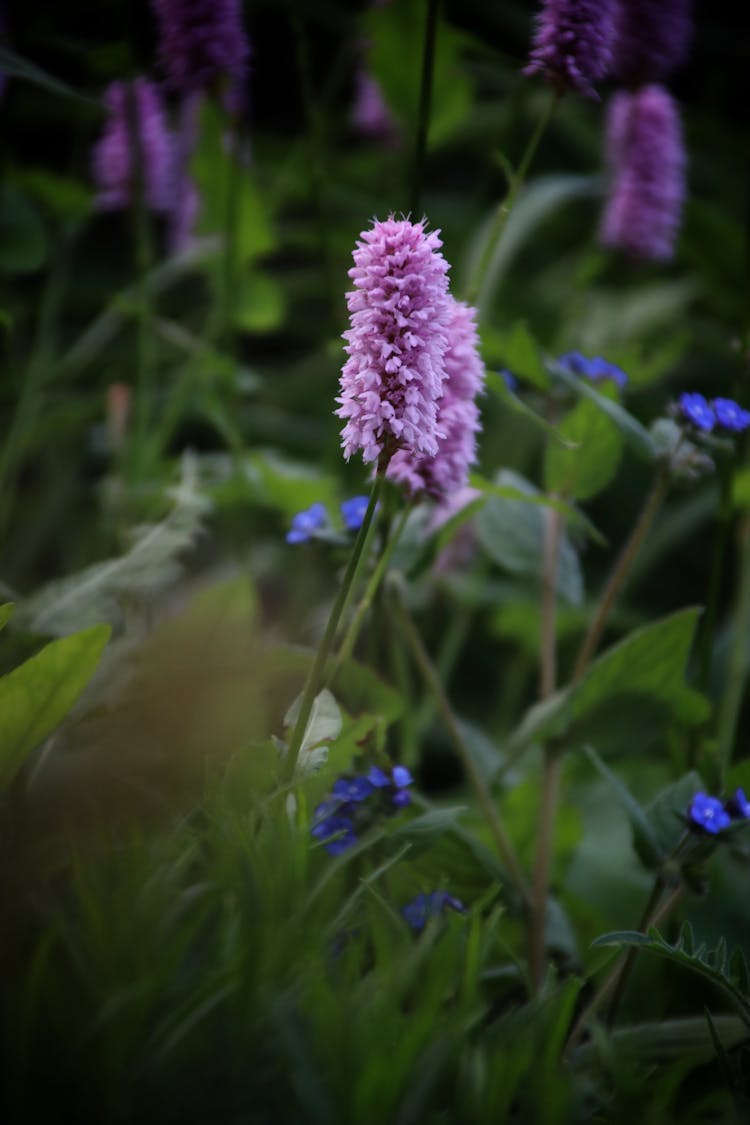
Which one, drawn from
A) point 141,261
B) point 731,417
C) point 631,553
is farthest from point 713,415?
point 141,261

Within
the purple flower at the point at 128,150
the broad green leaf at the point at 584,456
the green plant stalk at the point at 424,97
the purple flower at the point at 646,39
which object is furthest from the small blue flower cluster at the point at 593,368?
the purple flower at the point at 128,150

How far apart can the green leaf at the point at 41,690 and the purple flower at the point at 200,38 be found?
585 mm

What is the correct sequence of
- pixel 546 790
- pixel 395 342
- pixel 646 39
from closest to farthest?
pixel 395 342 < pixel 546 790 < pixel 646 39

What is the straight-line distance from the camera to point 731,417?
79 centimetres

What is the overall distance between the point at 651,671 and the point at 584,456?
0.63 ft

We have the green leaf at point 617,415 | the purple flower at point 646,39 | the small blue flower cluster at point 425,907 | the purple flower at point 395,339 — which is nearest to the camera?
the purple flower at point 395,339

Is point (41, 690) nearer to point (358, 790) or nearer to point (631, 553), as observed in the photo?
point (358, 790)

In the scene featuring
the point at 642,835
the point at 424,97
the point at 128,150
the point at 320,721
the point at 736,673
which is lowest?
the point at 736,673

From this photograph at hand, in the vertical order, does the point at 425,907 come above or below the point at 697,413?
below

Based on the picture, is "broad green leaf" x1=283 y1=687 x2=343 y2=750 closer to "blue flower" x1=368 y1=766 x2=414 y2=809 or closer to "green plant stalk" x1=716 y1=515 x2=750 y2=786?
"blue flower" x1=368 y1=766 x2=414 y2=809

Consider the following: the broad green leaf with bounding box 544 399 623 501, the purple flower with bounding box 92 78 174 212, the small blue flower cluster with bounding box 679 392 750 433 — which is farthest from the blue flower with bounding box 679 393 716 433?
the purple flower with bounding box 92 78 174 212

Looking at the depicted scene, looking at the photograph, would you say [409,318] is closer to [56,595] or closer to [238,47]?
[56,595]

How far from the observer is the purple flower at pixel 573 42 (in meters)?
0.73

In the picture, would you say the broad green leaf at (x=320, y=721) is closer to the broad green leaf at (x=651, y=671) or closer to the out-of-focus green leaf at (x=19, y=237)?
the broad green leaf at (x=651, y=671)
